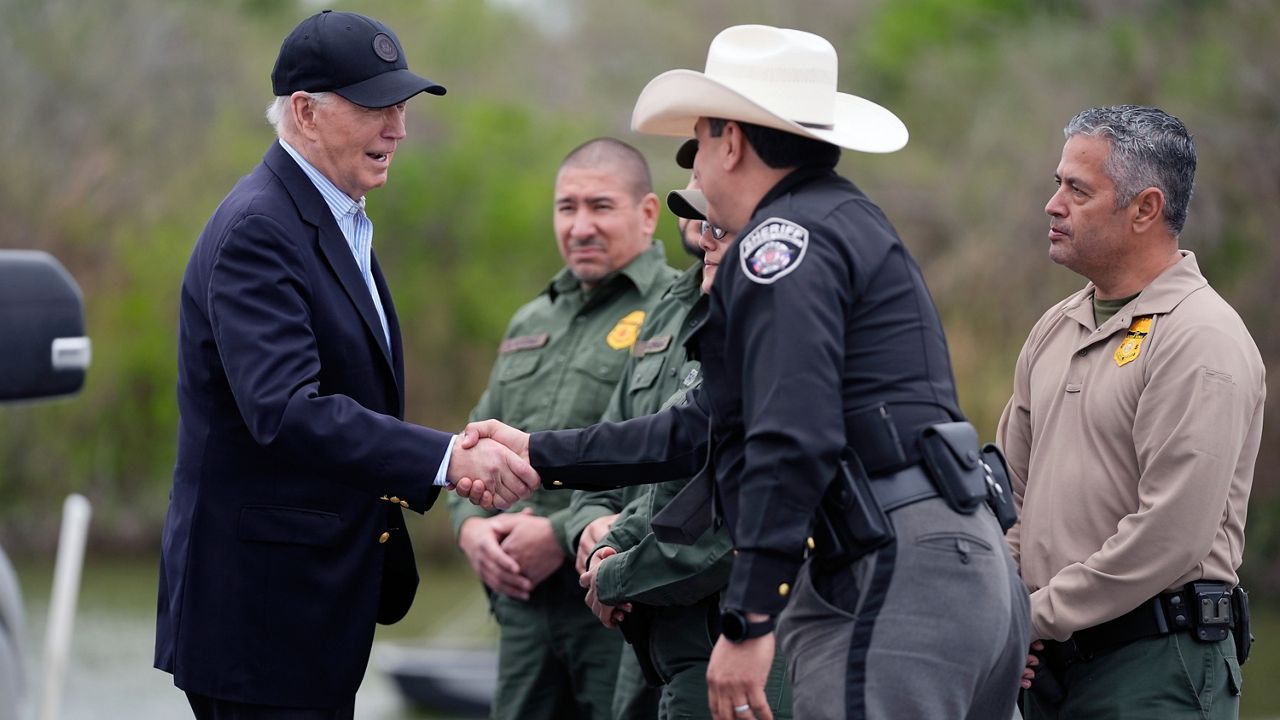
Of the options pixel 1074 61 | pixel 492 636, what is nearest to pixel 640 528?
pixel 492 636

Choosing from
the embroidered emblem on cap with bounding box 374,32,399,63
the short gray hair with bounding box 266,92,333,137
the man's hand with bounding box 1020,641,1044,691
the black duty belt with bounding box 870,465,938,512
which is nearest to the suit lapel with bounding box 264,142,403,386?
the short gray hair with bounding box 266,92,333,137

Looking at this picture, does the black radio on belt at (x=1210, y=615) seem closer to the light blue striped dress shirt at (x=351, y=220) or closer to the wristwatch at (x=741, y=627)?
the wristwatch at (x=741, y=627)

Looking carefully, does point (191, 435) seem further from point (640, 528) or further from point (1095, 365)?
point (1095, 365)

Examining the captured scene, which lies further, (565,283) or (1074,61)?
(1074,61)

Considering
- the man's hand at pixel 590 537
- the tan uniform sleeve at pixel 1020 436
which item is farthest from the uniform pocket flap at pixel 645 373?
the tan uniform sleeve at pixel 1020 436

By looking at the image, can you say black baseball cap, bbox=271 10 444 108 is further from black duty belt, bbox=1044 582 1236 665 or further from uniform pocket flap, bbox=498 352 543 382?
black duty belt, bbox=1044 582 1236 665

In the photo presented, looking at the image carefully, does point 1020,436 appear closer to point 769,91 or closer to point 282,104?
point 769,91

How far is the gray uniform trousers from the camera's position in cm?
276

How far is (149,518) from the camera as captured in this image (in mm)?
18469

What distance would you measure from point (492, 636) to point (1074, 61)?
1025 cm

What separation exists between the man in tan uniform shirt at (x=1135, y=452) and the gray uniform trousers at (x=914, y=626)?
2.05ft

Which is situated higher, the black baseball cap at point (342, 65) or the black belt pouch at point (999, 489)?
the black baseball cap at point (342, 65)

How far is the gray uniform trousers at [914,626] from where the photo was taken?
9.06 feet

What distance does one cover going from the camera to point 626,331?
5.03 m
